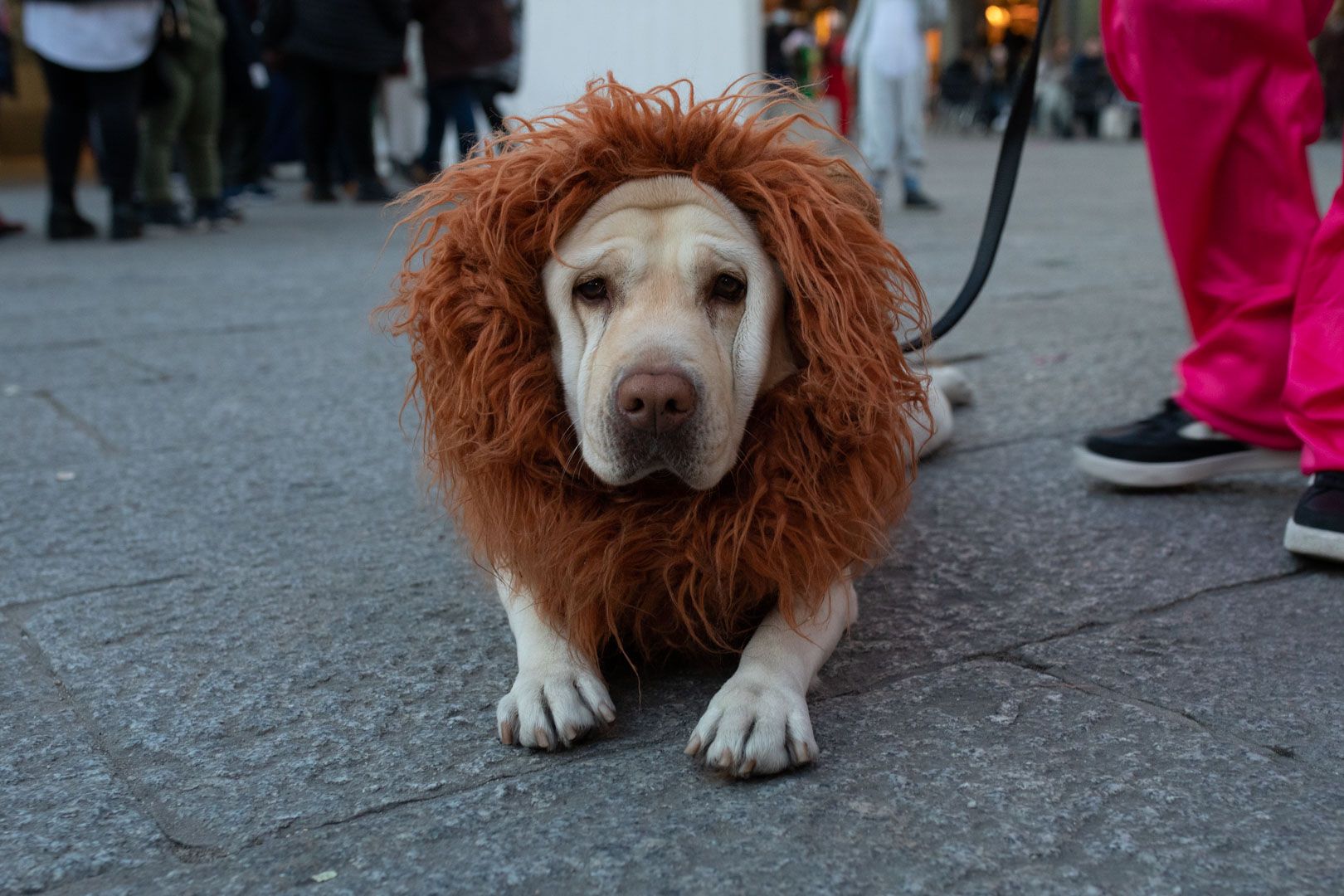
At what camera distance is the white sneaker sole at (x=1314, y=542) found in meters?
2.47

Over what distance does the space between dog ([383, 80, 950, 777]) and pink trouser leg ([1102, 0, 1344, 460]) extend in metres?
1.08

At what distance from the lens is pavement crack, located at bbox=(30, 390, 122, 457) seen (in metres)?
3.64

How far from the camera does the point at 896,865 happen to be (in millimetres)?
1541

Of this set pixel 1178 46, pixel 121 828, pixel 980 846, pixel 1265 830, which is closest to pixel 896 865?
pixel 980 846

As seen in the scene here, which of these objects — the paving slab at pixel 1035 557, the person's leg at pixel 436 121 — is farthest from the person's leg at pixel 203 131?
the paving slab at pixel 1035 557

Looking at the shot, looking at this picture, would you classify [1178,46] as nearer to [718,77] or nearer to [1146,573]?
[1146,573]

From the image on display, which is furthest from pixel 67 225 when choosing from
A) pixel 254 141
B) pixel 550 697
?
pixel 550 697

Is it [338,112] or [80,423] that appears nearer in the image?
[80,423]

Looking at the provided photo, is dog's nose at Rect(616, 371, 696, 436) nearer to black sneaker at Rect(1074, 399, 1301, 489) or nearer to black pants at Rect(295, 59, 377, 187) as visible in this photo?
black sneaker at Rect(1074, 399, 1301, 489)

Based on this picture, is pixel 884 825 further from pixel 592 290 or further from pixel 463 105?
pixel 463 105

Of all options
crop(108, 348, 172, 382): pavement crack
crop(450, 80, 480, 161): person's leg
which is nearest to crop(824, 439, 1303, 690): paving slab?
crop(108, 348, 172, 382): pavement crack

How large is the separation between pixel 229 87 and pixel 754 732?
895 cm

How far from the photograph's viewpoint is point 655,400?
1.83m

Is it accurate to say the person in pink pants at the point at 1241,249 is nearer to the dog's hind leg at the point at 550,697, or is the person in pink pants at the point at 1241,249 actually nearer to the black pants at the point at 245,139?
the dog's hind leg at the point at 550,697
